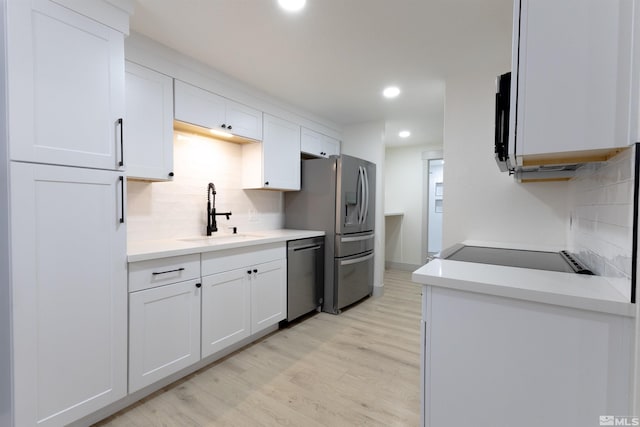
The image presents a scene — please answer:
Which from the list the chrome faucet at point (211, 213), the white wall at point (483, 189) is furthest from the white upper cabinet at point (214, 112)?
the white wall at point (483, 189)

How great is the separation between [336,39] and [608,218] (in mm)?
1772

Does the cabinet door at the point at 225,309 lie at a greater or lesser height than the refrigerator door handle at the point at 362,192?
lesser

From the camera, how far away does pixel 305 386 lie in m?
1.88

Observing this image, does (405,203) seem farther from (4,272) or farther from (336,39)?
(4,272)

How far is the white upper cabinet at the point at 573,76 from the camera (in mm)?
858

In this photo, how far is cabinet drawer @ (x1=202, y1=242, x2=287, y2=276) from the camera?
2.04 metres

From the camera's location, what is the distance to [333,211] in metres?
3.15

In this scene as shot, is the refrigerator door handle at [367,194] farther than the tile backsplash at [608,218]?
Yes

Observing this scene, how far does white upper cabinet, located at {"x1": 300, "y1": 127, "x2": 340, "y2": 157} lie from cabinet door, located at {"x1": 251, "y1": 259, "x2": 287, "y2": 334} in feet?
4.77

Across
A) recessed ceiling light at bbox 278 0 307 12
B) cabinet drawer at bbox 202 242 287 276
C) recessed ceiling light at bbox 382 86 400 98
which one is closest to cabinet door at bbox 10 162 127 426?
cabinet drawer at bbox 202 242 287 276

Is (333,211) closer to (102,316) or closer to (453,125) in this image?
(453,125)

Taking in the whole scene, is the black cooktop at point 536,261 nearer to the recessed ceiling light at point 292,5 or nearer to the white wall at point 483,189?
the white wall at point 483,189

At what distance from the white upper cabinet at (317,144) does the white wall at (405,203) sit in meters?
1.66

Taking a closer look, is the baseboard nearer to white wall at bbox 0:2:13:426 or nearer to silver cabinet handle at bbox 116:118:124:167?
silver cabinet handle at bbox 116:118:124:167
